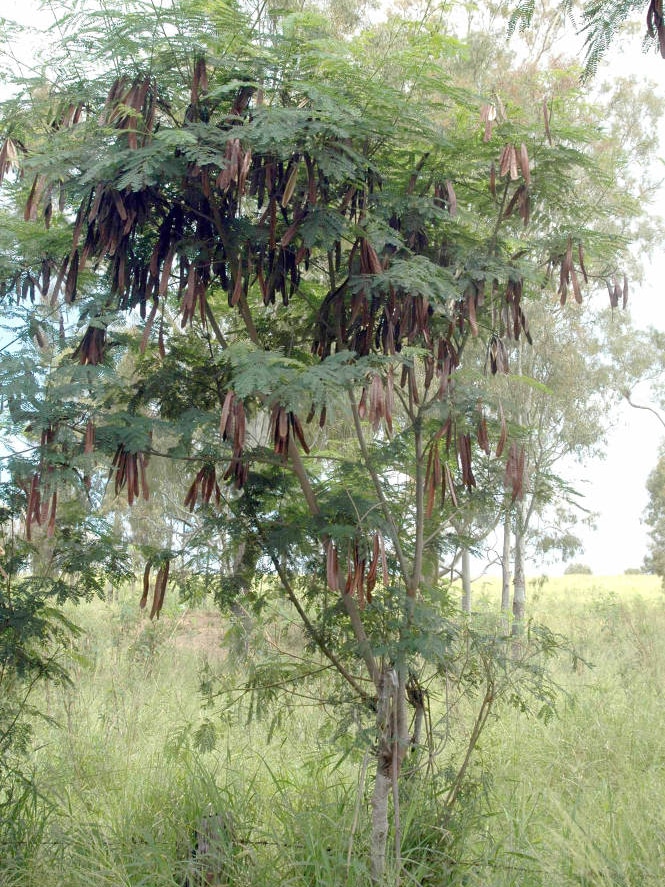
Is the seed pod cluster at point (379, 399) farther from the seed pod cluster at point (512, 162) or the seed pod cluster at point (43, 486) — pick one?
the seed pod cluster at point (43, 486)

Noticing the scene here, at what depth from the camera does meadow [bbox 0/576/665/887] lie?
383 centimetres

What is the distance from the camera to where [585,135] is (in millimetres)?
3646

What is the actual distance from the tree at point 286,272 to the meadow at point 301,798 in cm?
37

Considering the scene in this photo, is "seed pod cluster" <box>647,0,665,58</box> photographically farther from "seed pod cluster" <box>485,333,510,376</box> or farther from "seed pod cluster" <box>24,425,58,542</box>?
"seed pod cluster" <box>24,425,58,542</box>

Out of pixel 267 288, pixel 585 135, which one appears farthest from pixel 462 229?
pixel 267 288

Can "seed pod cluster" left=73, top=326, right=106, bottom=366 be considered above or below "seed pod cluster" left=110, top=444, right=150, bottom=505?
above

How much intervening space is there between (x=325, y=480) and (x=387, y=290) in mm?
1138

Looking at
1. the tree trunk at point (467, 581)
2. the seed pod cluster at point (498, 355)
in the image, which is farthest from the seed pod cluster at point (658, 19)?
the tree trunk at point (467, 581)

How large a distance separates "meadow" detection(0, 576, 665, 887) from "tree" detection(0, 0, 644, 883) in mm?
373

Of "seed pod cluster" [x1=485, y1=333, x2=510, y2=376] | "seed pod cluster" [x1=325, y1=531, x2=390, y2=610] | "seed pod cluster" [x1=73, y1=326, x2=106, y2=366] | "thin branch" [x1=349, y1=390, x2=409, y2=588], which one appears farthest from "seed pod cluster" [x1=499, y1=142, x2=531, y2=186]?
"seed pod cluster" [x1=73, y1=326, x2=106, y2=366]

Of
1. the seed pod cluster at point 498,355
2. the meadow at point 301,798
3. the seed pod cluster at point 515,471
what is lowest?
the meadow at point 301,798

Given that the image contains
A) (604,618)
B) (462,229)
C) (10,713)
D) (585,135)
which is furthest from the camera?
(604,618)

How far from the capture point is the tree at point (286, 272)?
10.6 ft

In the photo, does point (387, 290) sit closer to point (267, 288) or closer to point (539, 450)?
point (267, 288)
